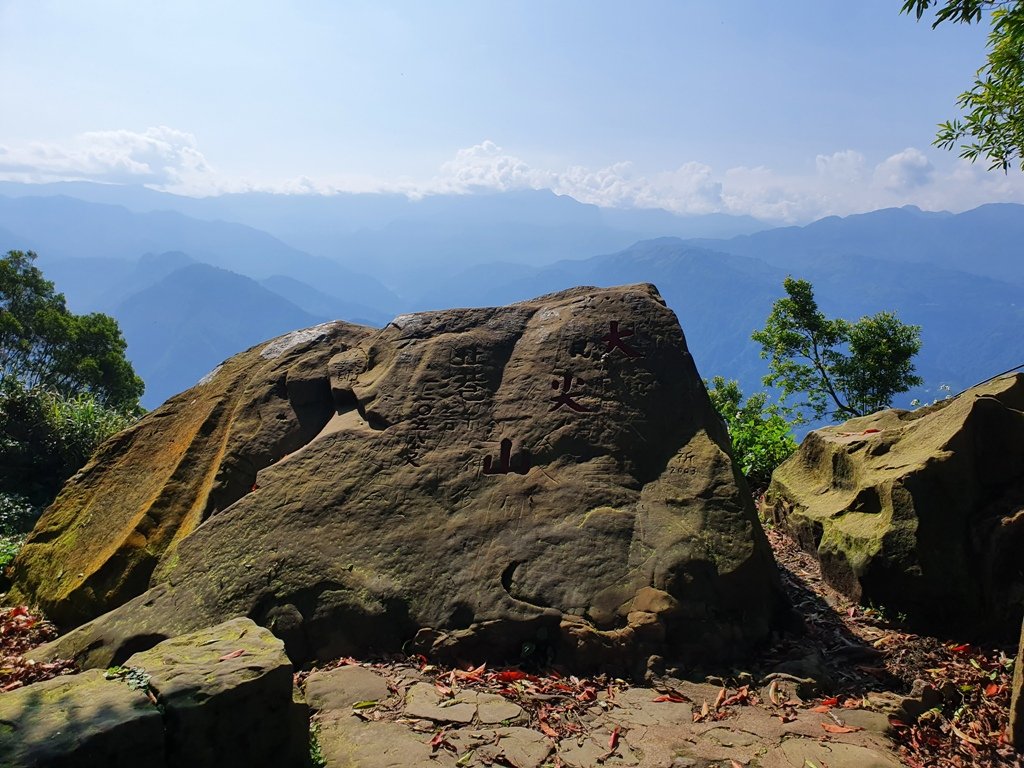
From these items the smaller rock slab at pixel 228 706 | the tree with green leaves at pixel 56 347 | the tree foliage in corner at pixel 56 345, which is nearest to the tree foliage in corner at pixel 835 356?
the smaller rock slab at pixel 228 706

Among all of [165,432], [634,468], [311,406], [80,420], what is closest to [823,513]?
[634,468]

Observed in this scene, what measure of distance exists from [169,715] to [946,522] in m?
6.02

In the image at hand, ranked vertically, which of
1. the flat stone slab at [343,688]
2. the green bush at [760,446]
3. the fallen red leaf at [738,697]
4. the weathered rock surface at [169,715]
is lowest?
the flat stone slab at [343,688]

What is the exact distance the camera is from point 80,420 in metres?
13.4

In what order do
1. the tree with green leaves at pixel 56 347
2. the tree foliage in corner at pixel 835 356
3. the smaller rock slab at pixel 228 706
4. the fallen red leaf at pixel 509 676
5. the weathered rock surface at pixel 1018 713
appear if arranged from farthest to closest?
1. the tree with green leaves at pixel 56 347
2. the tree foliage in corner at pixel 835 356
3. the fallen red leaf at pixel 509 676
4. the weathered rock surface at pixel 1018 713
5. the smaller rock slab at pixel 228 706

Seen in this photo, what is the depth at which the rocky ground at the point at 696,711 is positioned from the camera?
4098mm

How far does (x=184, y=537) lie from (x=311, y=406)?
186 centimetres

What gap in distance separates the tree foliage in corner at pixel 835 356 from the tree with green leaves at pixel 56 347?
66.8 ft

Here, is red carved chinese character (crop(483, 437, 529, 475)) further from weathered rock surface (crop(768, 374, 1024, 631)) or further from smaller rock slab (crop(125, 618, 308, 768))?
weathered rock surface (crop(768, 374, 1024, 631))

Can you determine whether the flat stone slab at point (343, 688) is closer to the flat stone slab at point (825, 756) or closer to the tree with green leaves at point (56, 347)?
the flat stone slab at point (825, 756)

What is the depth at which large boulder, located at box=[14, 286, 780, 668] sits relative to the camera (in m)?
5.44

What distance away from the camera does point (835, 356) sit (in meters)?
19.0

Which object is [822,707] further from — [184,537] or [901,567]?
[184,537]

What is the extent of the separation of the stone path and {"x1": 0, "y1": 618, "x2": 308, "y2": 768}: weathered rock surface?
590 mm
